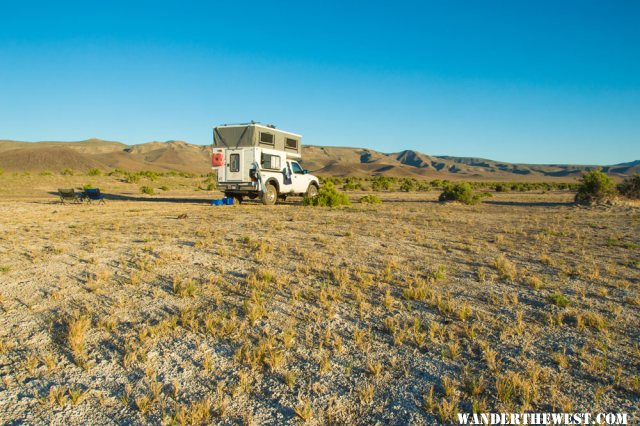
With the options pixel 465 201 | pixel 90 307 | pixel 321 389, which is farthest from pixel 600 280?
pixel 465 201

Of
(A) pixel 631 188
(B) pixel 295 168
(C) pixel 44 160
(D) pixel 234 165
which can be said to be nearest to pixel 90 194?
(D) pixel 234 165

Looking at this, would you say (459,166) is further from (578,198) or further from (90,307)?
(90,307)

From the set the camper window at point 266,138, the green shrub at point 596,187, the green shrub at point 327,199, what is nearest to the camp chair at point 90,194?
the camper window at point 266,138

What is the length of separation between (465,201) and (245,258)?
18525 millimetres

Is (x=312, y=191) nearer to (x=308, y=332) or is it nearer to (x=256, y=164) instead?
(x=256, y=164)

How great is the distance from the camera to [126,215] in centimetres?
1505

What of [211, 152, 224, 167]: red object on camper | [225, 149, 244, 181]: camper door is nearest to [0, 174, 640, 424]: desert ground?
[225, 149, 244, 181]: camper door

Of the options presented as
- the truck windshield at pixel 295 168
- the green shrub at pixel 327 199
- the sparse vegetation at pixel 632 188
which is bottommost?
the green shrub at pixel 327 199

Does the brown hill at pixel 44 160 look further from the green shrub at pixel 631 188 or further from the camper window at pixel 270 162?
the green shrub at pixel 631 188

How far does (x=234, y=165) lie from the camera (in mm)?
18281

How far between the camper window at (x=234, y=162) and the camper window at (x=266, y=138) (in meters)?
1.36

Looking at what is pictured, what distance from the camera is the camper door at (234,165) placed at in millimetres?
18109

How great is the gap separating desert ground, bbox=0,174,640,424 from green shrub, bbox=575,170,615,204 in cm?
1577

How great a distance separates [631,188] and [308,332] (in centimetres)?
2510
